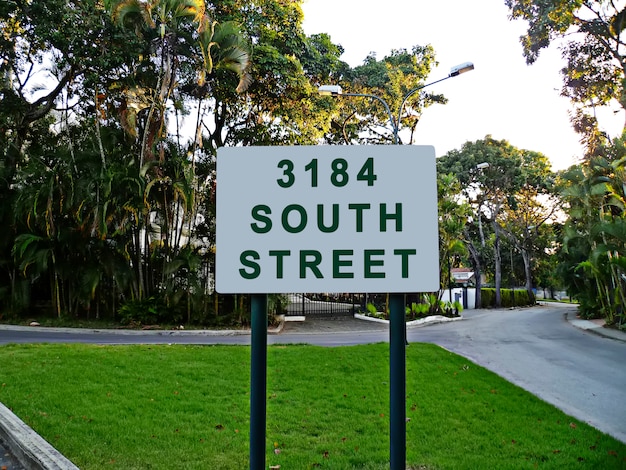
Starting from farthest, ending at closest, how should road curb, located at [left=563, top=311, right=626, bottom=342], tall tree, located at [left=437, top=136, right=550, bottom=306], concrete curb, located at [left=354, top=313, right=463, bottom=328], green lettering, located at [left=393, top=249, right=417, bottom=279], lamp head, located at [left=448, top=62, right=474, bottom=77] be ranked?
tall tree, located at [left=437, top=136, right=550, bottom=306]
concrete curb, located at [left=354, top=313, right=463, bottom=328]
road curb, located at [left=563, top=311, right=626, bottom=342]
lamp head, located at [left=448, top=62, right=474, bottom=77]
green lettering, located at [left=393, top=249, right=417, bottom=279]

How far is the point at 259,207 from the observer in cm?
236

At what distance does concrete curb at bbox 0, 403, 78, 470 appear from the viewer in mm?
4250

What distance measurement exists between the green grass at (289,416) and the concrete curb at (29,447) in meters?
0.15

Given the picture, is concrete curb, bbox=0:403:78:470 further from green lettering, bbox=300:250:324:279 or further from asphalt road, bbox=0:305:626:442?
asphalt road, bbox=0:305:626:442

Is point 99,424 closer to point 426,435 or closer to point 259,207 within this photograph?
point 426,435

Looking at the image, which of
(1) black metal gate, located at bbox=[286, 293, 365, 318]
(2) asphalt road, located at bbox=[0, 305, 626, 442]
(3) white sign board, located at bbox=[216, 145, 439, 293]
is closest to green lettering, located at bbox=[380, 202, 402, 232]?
(3) white sign board, located at bbox=[216, 145, 439, 293]

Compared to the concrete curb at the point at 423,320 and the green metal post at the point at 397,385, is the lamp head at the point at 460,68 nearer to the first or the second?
the concrete curb at the point at 423,320

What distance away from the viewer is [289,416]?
5938 mm

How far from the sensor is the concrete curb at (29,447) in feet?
13.9

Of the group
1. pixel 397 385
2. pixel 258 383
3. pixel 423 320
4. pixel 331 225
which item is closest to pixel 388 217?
pixel 331 225

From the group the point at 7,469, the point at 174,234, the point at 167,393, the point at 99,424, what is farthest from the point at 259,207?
the point at 174,234

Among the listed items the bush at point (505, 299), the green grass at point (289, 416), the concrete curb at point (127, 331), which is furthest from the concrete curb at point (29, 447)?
the bush at point (505, 299)

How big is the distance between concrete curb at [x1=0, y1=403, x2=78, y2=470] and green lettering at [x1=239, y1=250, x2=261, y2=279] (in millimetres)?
2882

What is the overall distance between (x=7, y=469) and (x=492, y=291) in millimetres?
41497
